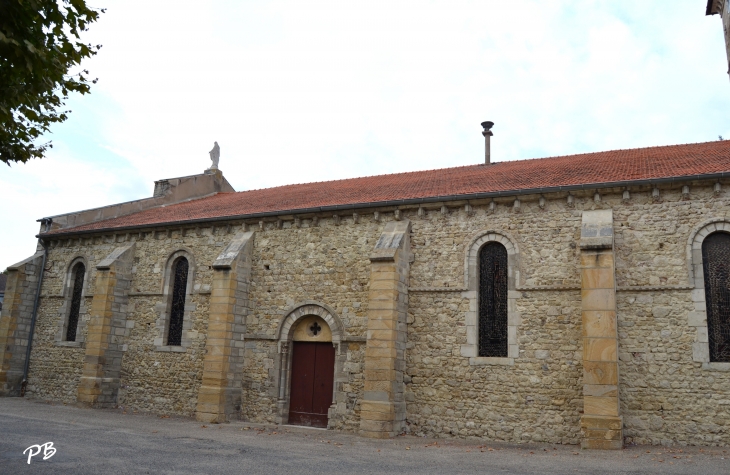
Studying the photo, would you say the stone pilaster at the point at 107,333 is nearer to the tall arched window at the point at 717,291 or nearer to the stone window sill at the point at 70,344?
the stone window sill at the point at 70,344

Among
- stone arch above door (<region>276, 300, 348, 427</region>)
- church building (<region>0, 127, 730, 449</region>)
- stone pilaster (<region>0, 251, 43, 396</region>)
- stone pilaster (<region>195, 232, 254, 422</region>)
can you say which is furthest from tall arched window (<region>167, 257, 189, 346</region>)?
stone pilaster (<region>0, 251, 43, 396</region>)

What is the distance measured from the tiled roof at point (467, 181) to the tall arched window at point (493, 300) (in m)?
1.52

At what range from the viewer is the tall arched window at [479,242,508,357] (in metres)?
13.2

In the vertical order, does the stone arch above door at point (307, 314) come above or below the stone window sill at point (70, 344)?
above

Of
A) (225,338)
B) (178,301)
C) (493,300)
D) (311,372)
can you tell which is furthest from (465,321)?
(178,301)

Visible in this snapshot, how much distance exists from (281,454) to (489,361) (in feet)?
16.9

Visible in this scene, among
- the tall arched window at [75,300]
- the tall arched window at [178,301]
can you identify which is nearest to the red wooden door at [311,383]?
the tall arched window at [178,301]

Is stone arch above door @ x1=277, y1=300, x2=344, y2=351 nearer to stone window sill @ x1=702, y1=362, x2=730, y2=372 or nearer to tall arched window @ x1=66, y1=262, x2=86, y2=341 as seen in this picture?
stone window sill @ x1=702, y1=362, x2=730, y2=372

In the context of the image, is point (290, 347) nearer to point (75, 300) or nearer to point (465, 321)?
point (465, 321)

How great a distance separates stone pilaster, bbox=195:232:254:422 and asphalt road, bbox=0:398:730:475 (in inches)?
40.9

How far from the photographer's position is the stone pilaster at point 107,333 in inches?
677

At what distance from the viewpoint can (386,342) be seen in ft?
43.4

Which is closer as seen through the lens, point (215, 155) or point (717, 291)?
point (717, 291)

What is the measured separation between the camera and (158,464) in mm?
8852
